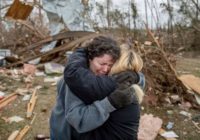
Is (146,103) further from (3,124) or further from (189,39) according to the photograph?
(189,39)

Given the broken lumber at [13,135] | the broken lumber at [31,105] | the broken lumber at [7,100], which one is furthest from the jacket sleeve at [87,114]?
the broken lumber at [7,100]

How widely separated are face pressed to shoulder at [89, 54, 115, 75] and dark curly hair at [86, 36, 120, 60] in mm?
21

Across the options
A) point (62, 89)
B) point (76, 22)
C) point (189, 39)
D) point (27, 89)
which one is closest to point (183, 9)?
point (189, 39)

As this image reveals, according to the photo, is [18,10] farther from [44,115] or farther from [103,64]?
[103,64]

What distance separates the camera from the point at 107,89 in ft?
7.88

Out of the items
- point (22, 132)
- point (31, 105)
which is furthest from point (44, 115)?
point (22, 132)

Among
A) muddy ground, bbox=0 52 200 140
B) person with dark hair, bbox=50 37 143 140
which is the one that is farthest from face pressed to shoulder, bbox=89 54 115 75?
muddy ground, bbox=0 52 200 140

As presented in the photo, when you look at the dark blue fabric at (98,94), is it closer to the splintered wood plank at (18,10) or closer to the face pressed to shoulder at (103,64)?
the face pressed to shoulder at (103,64)

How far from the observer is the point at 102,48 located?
2527mm

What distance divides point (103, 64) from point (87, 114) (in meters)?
0.34

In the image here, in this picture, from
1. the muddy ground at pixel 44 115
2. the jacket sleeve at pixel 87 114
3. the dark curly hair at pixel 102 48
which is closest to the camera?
the jacket sleeve at pixel 87 114

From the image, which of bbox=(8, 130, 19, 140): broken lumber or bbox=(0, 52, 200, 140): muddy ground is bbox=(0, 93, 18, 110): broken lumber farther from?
bbox=(8, 130, 19, 140): broken lumber

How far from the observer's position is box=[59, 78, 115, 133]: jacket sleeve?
2.39 meters

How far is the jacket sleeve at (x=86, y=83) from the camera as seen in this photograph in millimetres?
2404
